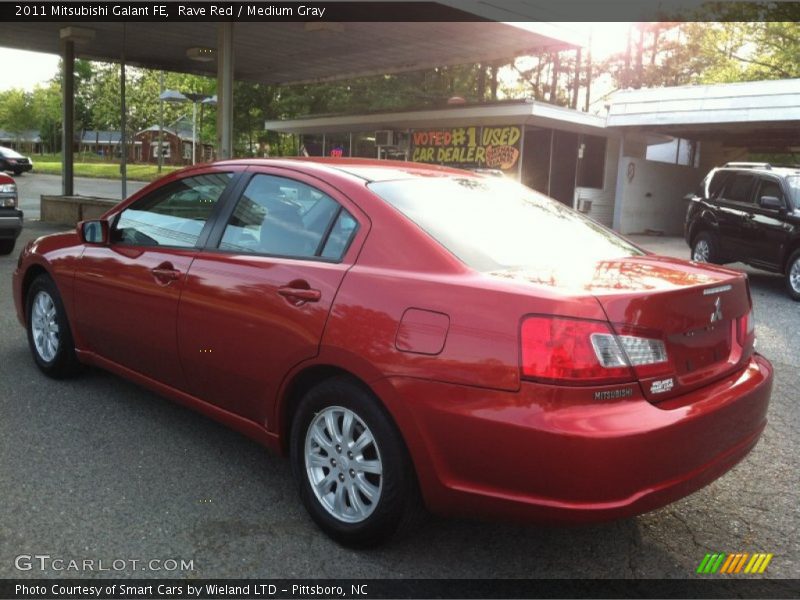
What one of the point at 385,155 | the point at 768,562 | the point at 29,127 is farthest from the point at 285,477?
the point at 29,127

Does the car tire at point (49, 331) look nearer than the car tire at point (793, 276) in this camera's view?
Yes

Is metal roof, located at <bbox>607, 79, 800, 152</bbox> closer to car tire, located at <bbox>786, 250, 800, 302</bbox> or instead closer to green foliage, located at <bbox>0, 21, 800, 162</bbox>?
green foliage, located at <bbox>0, 21, 800, 162</bbox>

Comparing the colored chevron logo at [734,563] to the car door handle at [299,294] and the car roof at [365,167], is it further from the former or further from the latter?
the car roof at [365,167]

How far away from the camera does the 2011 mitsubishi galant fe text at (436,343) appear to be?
2465 millimetres

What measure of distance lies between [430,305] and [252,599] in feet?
4.03

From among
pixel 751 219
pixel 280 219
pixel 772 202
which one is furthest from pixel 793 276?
pixel 280 219

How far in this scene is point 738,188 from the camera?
11.6 m

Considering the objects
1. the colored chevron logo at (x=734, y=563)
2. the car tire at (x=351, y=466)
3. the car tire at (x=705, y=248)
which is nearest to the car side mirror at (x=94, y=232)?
the car tire at (x=351, y=466)

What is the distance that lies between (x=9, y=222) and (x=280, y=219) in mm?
8578

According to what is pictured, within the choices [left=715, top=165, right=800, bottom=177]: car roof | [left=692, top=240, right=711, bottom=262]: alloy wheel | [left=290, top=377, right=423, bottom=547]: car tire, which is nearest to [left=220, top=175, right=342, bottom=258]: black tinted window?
[left=290, top=377, right=423, bottom=547]: car tire

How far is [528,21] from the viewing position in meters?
13.1

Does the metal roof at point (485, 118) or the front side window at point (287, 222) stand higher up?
the metal roof at point (485, 118)

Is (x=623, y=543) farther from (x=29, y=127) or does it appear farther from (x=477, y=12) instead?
(x=29, y=127)

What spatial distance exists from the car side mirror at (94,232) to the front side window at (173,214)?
0.06 meters
